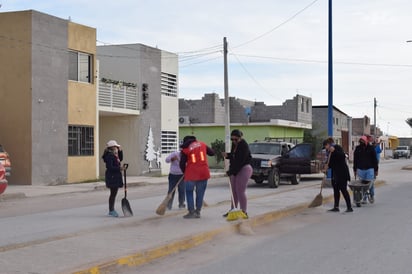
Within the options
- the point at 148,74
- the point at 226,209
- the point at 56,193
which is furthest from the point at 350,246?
the point at 148,74

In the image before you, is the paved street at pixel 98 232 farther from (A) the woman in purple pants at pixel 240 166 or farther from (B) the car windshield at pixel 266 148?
(B) the car windshield at pixel 266 148

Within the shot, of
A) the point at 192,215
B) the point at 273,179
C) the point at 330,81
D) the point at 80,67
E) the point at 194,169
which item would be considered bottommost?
the point at 192,215

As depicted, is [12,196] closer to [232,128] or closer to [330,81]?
[330,81]

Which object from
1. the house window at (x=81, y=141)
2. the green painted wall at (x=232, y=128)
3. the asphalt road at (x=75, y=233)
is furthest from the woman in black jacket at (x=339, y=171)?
the green painted wall at (x=232, y=128)

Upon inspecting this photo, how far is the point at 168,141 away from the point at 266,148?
11.7 metres

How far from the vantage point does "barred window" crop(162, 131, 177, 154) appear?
34503 millimetres

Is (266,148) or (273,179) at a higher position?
(266,148)

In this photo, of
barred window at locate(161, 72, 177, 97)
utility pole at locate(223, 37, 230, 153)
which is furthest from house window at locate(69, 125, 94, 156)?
utility pole at locate(223, 37, 230, 153)

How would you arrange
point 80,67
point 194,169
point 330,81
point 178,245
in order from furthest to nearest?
point 80,67 → point 330,81 → point 194,169 → point 178,245

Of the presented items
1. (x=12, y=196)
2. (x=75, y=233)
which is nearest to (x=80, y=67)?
(x=12, y=196)

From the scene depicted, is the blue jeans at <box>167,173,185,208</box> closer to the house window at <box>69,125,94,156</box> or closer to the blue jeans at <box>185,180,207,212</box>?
the blue jeans at <box>185,180,207,212</box>

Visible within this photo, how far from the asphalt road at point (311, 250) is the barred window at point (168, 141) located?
841 inches

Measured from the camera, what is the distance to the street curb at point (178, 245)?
7559 mm

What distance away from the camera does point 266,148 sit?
24.4 meters
